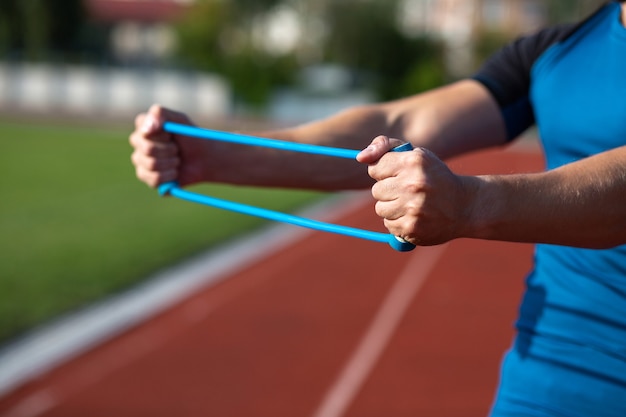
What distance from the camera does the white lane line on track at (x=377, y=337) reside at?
19.2ft

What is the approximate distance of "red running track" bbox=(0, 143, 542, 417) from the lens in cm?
570

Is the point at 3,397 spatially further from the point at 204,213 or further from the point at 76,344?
the point at 204,213

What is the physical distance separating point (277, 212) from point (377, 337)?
227 inches

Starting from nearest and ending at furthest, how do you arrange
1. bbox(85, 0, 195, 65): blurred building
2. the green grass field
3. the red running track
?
the red running track
the green grass field
bbox(85, 0, 195, 65): blurred building

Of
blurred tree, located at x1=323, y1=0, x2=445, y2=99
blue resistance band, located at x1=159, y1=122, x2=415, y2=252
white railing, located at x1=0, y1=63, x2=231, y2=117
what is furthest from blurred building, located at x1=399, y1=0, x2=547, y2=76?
blue resistance band, located at x1=159, y1=122, x2=415, y2=252

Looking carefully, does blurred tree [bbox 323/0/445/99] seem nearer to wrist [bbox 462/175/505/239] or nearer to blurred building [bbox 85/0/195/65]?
blurred building [bbox 85/0/195/65]

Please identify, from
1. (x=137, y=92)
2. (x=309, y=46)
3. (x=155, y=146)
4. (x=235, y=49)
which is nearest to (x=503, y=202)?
(x=155, y=146)

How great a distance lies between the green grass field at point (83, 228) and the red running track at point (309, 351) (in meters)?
0.86

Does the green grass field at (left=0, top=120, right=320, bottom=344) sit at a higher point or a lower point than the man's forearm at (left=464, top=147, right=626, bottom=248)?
lower

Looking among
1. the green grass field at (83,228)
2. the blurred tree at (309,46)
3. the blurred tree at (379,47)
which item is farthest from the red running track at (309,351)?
the blurred tree at (379,47)

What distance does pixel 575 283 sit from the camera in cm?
191

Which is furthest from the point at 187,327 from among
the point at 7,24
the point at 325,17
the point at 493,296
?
the point at 325,17

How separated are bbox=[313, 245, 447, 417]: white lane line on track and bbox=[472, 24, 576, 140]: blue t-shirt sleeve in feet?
12.2

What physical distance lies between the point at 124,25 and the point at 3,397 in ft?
173
